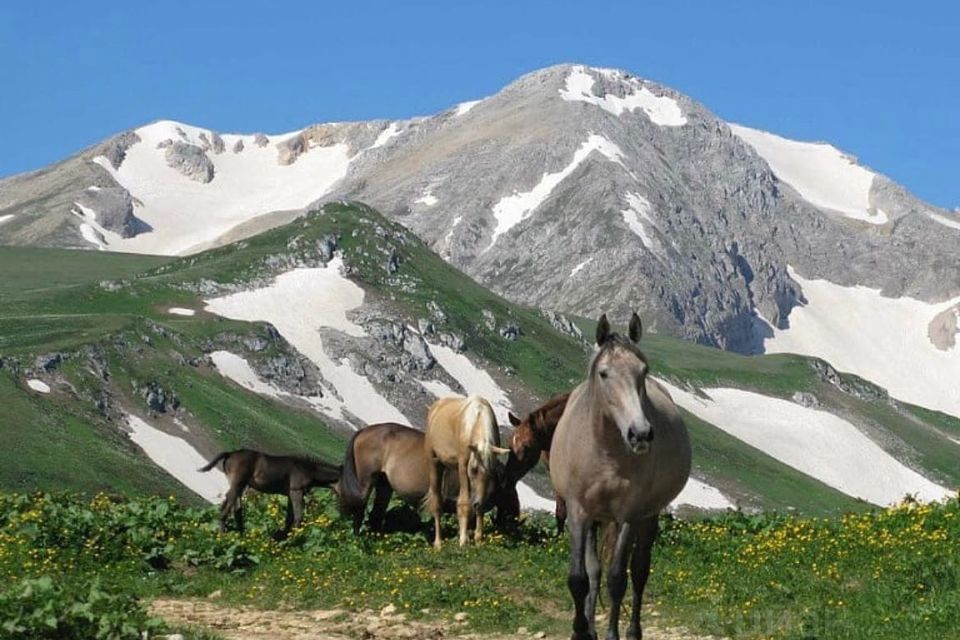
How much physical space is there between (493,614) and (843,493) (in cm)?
18203

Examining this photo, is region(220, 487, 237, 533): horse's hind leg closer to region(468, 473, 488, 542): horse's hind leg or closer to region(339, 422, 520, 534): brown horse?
region(339, 422, 520, 534): brown horse

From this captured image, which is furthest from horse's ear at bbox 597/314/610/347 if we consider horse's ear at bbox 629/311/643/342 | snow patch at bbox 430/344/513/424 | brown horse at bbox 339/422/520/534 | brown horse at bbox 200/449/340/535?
snow patch at bbox 430/344/513/424

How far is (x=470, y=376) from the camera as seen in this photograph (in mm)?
190625

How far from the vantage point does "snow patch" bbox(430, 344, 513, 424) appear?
186 metres

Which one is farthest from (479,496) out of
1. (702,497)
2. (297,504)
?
(702,497)

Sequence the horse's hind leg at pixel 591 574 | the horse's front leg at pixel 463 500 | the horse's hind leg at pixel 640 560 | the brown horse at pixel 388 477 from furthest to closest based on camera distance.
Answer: the brown horse at pixel 388 477 → the horse's front leg at pixel 463 500 → the horse's hind leg at pixel 640 560 → the horse's hind leg at pixel 591 574

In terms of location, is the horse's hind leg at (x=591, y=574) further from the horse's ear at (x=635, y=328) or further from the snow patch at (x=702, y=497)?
the snow patch at (x=702, y=497)

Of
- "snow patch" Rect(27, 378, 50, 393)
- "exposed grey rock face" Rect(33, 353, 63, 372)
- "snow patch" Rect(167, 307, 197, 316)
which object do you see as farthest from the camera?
"snow patch" Rect(167, 307, 197, 316)

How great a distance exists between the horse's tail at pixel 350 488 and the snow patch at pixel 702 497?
13667 cm

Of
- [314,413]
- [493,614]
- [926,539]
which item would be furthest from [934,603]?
[314,413]

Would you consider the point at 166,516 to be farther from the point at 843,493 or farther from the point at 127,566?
the point at 843,493

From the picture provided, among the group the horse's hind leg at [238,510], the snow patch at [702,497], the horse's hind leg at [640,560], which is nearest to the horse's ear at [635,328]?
the horse's hind leg at [640,560]

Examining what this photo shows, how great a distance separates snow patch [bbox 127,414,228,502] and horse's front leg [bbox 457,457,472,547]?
89729mm

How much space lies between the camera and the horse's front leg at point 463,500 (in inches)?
1024
